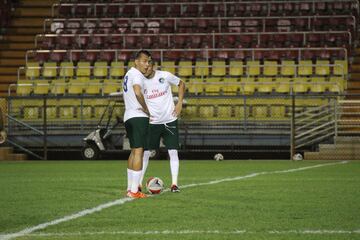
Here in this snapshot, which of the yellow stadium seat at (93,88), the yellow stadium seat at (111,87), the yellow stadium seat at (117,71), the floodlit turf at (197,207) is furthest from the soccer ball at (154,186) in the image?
the yellow stadium seat at (117,71)

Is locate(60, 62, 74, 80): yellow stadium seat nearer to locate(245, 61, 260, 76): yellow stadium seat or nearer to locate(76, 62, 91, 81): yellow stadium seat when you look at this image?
locate(76, 62, 91, 81): yellow stadium seat

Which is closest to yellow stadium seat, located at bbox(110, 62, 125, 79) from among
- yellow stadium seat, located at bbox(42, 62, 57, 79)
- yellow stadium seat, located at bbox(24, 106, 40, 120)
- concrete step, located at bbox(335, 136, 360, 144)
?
yellow stadium seat, located at bbox(42, 62, 57, 79)

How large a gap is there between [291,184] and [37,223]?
18.5 feet

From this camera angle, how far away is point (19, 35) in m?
31.2

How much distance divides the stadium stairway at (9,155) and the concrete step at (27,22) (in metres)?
10.00

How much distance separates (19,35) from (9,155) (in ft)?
32.4

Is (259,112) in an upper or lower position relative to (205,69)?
lower

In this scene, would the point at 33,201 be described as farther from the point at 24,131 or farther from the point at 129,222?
the point at 24,131

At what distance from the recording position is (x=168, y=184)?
13.2m

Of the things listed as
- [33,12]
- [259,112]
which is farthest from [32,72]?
[259,112]

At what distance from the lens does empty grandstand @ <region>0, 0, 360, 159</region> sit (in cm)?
2220

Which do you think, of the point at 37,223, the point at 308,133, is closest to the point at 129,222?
the point at 37,223

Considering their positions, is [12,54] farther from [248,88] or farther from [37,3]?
[248,88]

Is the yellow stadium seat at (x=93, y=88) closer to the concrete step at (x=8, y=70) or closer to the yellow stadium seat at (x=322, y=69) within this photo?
the concrete step at (x=8, y=70)
